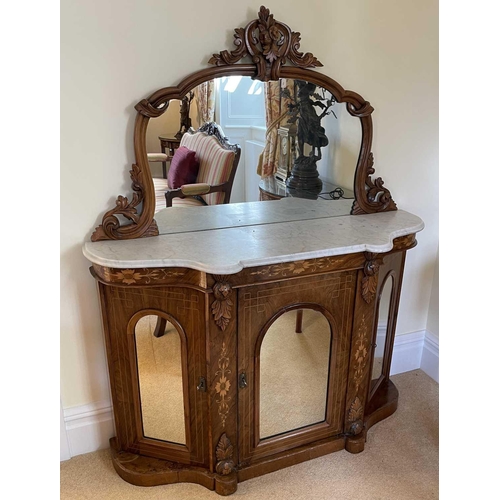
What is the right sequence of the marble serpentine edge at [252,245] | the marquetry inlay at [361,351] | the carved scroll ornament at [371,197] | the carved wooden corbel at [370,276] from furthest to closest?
the carved scroll ornament at [371,197] < the marquetry inlay at [361,351] < the carved wooden corbel at [370,276] < the marble serpentine edge at [252,245]

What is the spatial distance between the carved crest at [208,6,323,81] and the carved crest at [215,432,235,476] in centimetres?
130

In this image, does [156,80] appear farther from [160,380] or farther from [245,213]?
[160,380]

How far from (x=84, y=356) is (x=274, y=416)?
76 cm

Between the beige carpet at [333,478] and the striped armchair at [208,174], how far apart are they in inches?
41.6

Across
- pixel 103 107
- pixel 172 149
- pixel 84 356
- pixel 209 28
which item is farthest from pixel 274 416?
pixel 209 28

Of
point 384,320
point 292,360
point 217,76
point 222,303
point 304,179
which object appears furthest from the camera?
point 384,320

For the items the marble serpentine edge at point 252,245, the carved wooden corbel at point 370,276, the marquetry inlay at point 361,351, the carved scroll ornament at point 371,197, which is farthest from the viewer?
the carved scroll ornament at point 371,197

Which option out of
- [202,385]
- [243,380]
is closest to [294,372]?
[243,380]

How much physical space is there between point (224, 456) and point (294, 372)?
39 centimetres

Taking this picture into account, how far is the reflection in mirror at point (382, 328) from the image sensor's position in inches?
76.6

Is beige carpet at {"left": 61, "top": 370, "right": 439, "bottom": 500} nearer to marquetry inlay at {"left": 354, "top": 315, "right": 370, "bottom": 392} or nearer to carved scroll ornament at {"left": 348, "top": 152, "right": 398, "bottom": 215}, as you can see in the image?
marquetry inlay at {"left": 354, "top": 315, "right": 370, "bottom": 392}

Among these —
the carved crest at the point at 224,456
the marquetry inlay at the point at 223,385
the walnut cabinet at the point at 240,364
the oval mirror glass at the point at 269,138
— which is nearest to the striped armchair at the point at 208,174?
the oval mirror glass at the point at 269,138

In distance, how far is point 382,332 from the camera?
204 centimetres

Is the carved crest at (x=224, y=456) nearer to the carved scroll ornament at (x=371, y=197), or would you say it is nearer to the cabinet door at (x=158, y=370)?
the cabinet door at (x=158, y=370)
